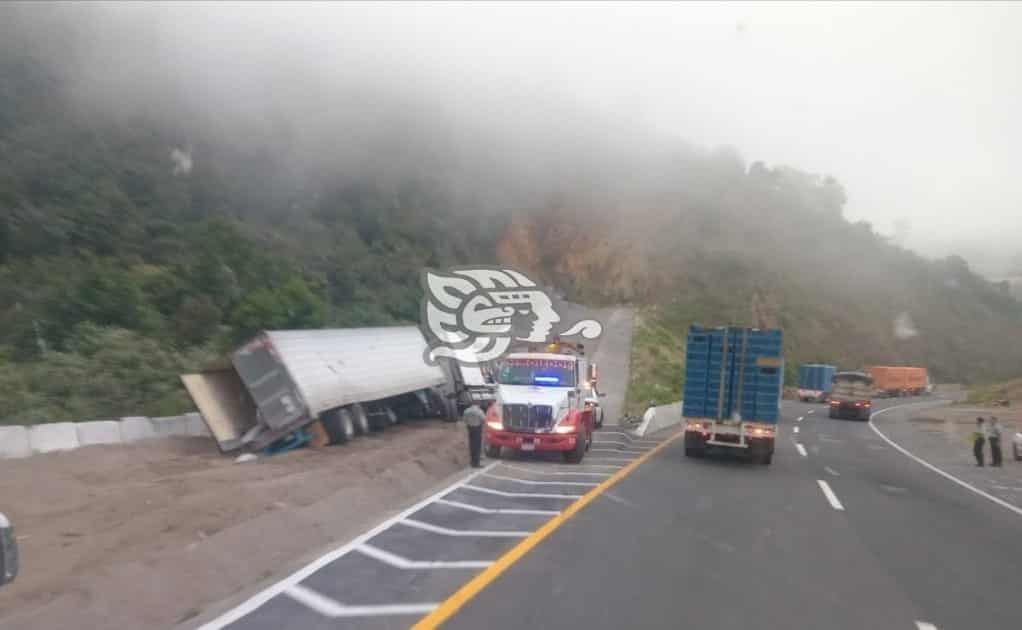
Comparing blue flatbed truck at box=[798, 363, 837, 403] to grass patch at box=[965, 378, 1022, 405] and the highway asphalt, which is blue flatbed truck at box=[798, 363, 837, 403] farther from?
the highway asphalt

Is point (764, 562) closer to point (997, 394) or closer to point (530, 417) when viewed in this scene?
point (530, 417)

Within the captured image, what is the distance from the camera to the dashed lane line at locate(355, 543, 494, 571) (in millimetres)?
8438

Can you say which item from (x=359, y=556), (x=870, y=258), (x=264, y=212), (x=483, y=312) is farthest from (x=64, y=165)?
(x=870, y=258)

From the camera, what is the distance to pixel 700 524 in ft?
37.4

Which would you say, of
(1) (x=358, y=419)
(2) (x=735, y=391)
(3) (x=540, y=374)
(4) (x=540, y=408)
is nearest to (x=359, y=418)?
(1) (x=358, y=419)

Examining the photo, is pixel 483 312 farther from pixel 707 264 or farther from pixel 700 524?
pixel 707 264

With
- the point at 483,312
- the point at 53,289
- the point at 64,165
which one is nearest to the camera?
the point at 53,289

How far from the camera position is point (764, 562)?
9.25 meters

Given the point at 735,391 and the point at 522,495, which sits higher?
the point at 735,391

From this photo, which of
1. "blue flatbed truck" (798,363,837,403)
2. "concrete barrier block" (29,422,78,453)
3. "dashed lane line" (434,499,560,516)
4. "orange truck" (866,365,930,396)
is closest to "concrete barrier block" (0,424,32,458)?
"concrete barrier block" (29,422,78,453)

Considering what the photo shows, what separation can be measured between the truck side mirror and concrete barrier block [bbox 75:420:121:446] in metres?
14.4

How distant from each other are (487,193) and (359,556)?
199 feet

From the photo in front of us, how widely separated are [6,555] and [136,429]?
52.5 ft

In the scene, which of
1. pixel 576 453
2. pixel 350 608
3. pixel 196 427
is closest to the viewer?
pixel 350 608
